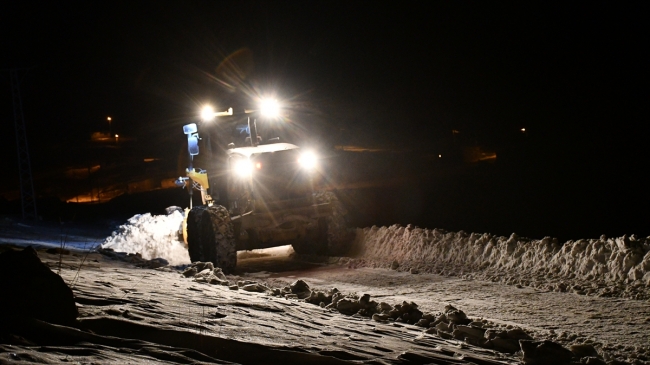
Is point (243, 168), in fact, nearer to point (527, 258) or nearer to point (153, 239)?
point (153, 239)

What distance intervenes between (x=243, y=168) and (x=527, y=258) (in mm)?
6103

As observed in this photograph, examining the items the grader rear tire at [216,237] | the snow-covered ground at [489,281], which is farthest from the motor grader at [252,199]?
the snow-covered ground at [489,281]

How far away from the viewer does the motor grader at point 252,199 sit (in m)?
13.4

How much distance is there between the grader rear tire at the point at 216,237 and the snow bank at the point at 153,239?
226 centimetres

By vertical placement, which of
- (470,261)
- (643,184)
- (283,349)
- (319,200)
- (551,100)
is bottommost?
(283,349)

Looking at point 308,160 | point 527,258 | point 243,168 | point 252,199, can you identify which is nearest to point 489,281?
point 527,258

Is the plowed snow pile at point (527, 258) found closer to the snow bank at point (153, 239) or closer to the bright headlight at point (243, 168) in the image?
the bright headlight at point (243, 168)

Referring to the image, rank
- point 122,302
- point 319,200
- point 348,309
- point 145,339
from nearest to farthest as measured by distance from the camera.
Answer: point 145,339 < point 122,302 < point 348,309 < point 319,200

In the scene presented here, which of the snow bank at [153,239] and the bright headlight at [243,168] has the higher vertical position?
the bright headlight at [243,168]

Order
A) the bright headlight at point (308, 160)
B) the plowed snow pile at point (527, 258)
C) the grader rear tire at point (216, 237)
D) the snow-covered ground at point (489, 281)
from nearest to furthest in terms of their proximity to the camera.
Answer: the snow-covered ground at point (489, 281) → the plowed snow pile at point (527, 258) → the grader rear tire at point (216, 237) → the bright headlight at point (308, 160)

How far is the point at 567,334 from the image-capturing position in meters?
7.32

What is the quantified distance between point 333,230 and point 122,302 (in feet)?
28.3

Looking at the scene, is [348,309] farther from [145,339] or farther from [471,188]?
[471,188]

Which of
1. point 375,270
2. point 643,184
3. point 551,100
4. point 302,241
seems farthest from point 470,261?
point 551,100
